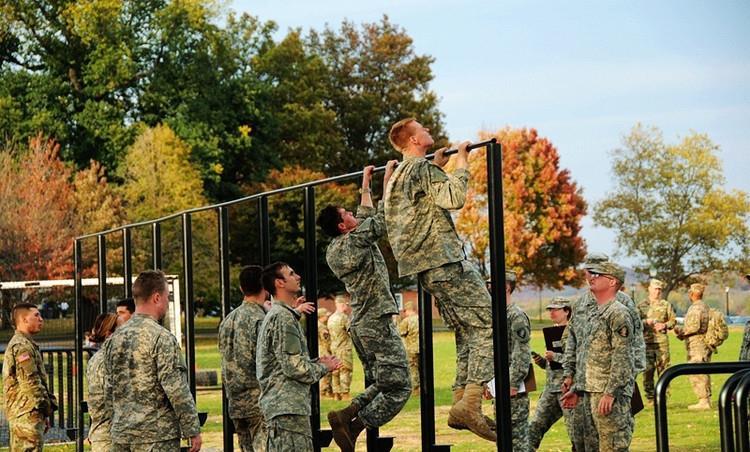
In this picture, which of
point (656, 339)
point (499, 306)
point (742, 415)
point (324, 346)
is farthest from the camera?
point (324, 346)

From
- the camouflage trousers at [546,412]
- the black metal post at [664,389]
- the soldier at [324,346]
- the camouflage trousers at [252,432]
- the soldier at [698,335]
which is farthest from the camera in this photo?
the soldier at [324,346]

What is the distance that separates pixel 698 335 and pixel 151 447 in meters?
13.3

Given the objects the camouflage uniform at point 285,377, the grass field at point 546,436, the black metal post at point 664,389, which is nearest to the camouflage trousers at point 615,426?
the camouflage uniform at point 285,377

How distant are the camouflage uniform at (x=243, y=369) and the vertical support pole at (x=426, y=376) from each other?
1.95m

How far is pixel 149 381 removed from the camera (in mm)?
9258

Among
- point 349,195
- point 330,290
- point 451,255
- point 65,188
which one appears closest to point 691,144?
point 349,195

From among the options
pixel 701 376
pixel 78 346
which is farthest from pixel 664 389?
pixel 701 376

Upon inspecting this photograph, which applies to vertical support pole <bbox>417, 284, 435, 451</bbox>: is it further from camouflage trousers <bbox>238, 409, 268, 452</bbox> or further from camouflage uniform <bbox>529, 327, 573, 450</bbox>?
camouflage uniform <bbox>529, 327, 573, 450</bbox>

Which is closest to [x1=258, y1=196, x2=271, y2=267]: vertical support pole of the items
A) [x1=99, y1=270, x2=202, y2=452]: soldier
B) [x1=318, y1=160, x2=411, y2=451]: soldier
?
[x1=318, y1=160, x2=411, y2=451]: soldier

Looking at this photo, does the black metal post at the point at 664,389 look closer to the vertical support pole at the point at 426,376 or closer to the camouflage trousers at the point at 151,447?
the vertical support pole at the point at 426,376

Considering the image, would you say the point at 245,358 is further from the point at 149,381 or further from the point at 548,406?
the point at 548,406

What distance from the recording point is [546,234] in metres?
72.6

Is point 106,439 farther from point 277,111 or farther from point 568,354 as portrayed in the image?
point 277,111

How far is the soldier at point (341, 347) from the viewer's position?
25469 mm
